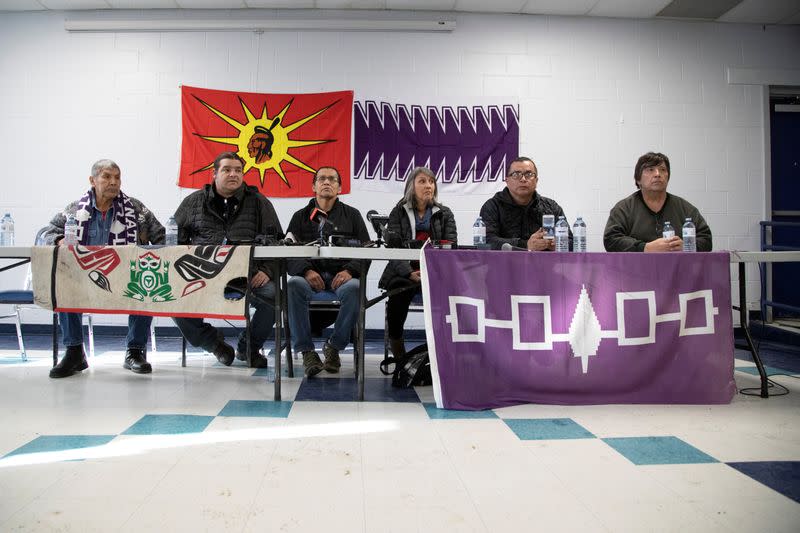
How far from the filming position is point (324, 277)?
9.34 ft

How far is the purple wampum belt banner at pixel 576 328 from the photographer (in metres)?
2.08

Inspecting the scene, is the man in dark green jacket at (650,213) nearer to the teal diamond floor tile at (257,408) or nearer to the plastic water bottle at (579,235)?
the plastic water bottle at (579,235)

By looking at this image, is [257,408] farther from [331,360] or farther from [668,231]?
[668,231]

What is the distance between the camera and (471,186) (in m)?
4.46

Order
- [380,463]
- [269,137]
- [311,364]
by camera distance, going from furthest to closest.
→ [269,137] < [311,364] < [380,463]

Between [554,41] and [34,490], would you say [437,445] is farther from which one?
[554,41]

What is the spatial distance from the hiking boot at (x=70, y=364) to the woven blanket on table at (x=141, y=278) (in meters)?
0.40

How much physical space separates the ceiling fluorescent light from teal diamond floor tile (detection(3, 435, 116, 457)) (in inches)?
143

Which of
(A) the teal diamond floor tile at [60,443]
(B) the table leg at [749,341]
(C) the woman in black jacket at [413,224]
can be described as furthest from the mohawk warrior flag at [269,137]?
(A) the teal diamond floor tile at [60,443]

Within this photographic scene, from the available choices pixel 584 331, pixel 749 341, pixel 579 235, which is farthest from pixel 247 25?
pixel 749 341

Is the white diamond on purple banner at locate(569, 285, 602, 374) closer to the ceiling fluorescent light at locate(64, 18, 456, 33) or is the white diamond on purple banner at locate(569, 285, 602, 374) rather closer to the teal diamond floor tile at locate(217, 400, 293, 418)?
the teal diamond floor tile at locate(217, 400, 293, 418)

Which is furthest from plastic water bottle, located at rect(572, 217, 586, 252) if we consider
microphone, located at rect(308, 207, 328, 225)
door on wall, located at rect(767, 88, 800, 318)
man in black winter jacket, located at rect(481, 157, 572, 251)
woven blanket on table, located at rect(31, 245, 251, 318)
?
A: door on wall, located at rect(767, 88, 800, 318)

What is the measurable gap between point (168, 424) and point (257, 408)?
326mm

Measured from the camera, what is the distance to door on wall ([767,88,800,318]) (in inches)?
185
